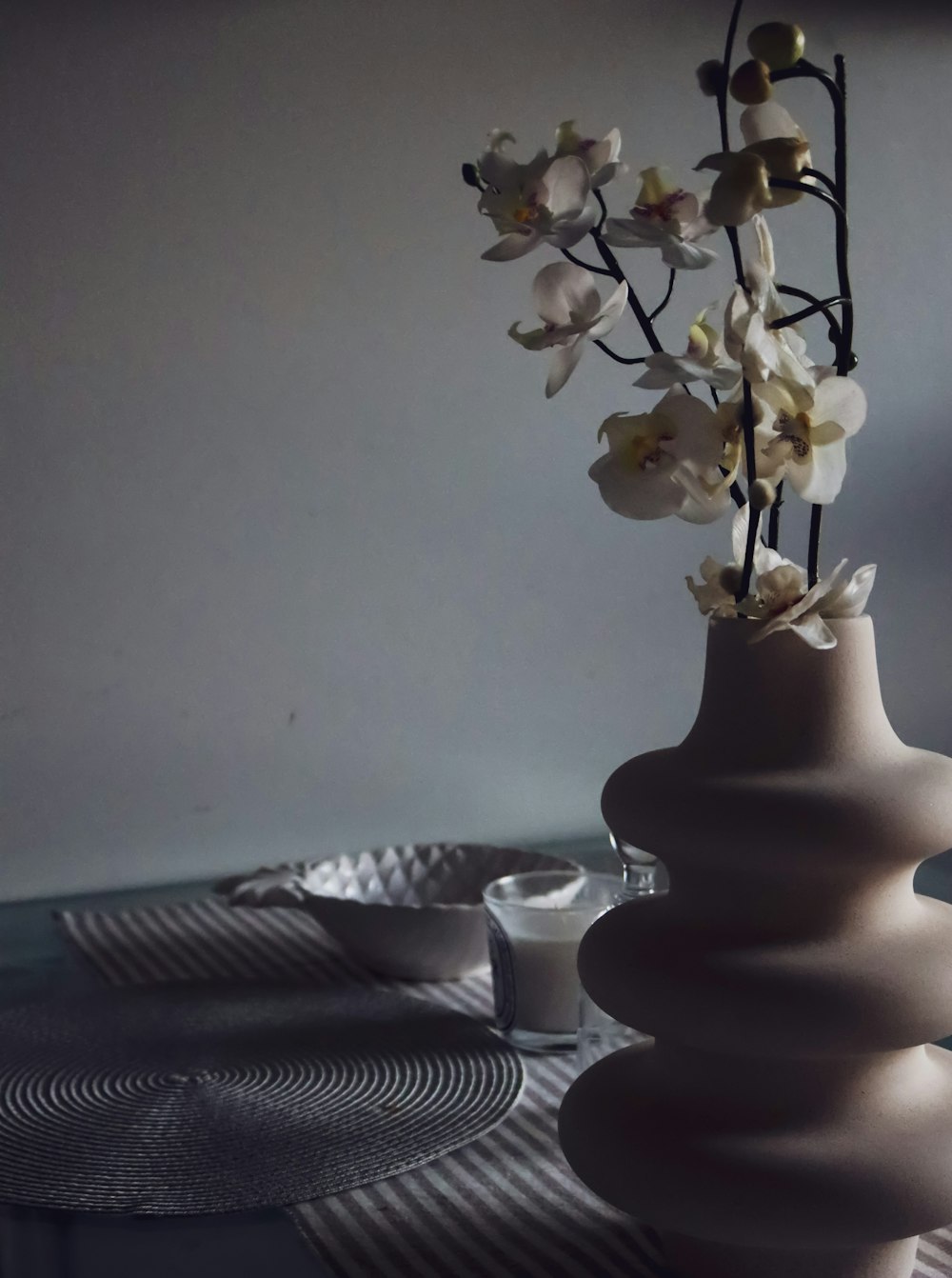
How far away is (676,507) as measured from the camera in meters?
0.55

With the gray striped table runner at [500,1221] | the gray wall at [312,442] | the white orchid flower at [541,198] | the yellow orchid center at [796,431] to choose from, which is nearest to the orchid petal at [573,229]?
the white orchid flower at [541,198]

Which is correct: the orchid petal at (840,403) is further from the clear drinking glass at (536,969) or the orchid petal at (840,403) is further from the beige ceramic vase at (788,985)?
the clear drinking glass at (536,969)

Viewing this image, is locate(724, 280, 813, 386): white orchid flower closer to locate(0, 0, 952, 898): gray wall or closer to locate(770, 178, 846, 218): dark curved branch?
locate(770, 178, 846, 218): dark curved branch

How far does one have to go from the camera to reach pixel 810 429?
1.76ft

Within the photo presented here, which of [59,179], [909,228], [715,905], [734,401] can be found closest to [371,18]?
[59,179]

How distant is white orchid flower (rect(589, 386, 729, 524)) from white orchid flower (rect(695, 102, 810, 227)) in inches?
2.8

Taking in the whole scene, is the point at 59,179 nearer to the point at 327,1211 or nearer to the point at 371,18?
the point at 371,18

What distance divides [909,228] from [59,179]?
0.98 metres

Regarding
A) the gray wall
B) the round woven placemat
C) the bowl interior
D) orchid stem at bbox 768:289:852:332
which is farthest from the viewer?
the gray wall

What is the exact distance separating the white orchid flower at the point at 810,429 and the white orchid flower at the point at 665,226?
6cm

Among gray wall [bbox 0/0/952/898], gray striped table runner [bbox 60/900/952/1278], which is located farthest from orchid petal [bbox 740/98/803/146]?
gray wall [bbox 0/0/952/898]

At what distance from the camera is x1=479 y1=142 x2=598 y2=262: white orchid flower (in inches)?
21.4

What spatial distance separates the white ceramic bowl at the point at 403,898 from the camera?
93 cm

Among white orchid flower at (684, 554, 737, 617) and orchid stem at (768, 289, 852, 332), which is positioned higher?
orchid stem at (768, 289, 852, 332)
